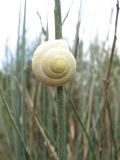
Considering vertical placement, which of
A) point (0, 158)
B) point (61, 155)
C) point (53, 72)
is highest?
point (53, 72)

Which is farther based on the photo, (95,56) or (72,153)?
(95,56)

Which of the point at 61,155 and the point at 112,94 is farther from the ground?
the point at 61,155


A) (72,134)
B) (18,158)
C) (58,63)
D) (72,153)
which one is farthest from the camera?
(72,134)

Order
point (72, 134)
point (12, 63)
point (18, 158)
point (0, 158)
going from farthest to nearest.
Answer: point (0, 158), point (12, 63), point (72, 134), point (18, 158)

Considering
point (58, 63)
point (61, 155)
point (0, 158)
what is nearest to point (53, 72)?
point (58, 63)

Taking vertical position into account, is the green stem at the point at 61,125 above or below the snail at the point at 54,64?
below

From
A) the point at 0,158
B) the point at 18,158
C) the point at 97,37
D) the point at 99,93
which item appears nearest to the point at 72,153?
the point at 18,158

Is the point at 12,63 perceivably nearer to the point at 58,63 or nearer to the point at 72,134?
the point at 72,134

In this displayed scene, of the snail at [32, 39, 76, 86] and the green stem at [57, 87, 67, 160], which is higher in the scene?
the snail at [32, 39, 76, 86]
